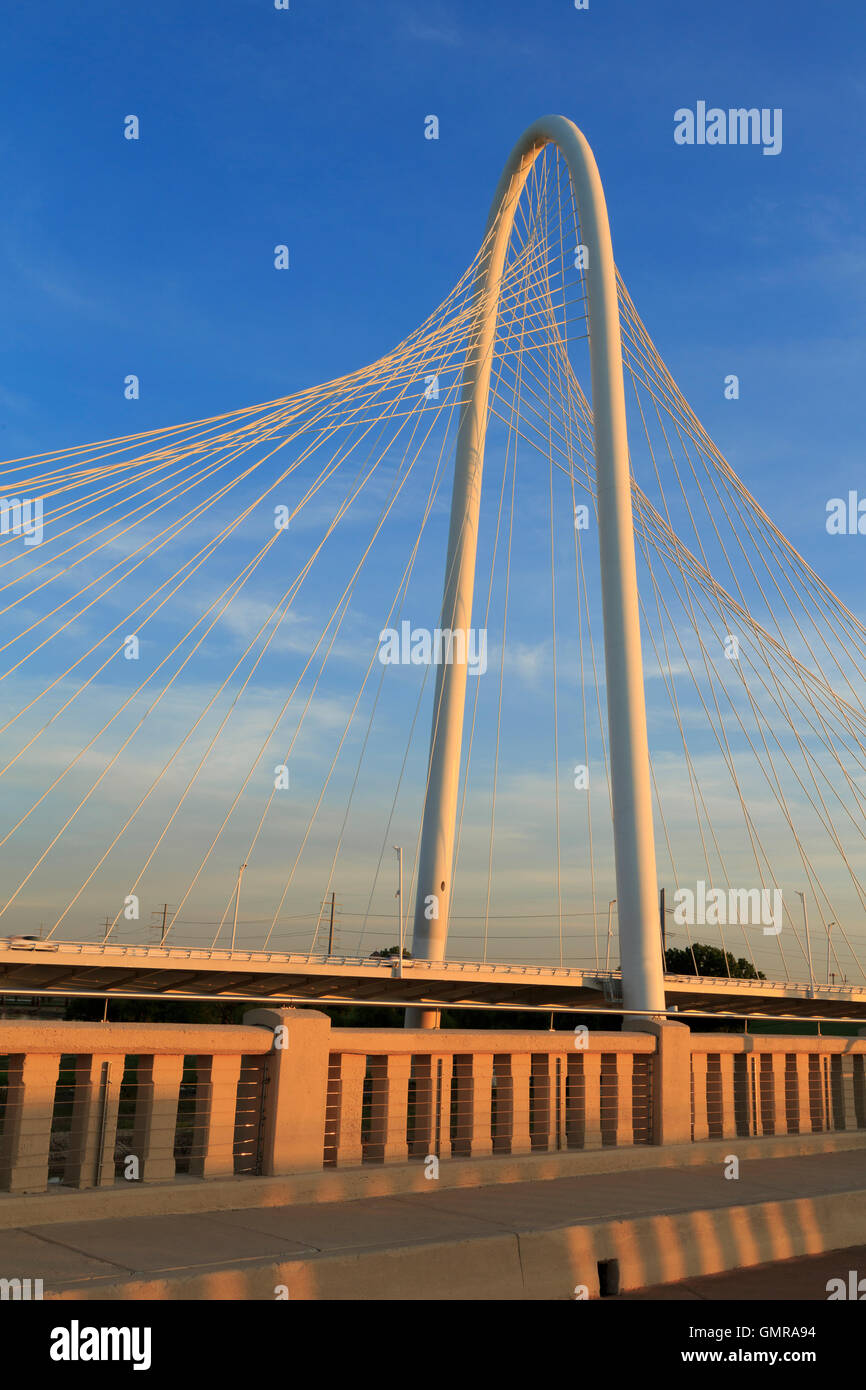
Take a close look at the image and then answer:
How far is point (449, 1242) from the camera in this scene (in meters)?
5.61

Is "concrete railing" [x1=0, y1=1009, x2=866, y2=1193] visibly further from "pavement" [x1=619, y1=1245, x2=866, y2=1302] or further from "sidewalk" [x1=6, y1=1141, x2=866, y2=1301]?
"pavement" [x1=619, y1=1245, x2=866, y2=1302]

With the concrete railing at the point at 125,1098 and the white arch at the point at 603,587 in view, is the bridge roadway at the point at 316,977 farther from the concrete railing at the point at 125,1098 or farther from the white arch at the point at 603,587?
the concrete railing at the point at 125,1098

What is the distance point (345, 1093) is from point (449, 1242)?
1882mm

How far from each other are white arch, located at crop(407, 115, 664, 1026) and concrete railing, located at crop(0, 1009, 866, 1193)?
12.8 meters

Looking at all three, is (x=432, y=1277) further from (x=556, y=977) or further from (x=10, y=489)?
(x=556, y=977)

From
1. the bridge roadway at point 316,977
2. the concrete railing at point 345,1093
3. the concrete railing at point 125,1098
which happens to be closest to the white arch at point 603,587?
the bridge roadway at point 316,977

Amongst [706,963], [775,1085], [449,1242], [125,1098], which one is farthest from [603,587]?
[706,963]

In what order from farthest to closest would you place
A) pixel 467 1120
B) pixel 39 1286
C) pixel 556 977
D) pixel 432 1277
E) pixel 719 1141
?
pixel 556 977 < pixel 719 1141 < pixel 467 1120 < pixel 432 1277 < pixel 39 1286

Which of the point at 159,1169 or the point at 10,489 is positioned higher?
the point at 10,489

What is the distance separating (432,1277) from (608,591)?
19.4 m

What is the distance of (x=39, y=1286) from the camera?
448cm

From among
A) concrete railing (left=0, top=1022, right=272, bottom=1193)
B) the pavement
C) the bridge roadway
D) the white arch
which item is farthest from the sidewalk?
the bridge roadway
